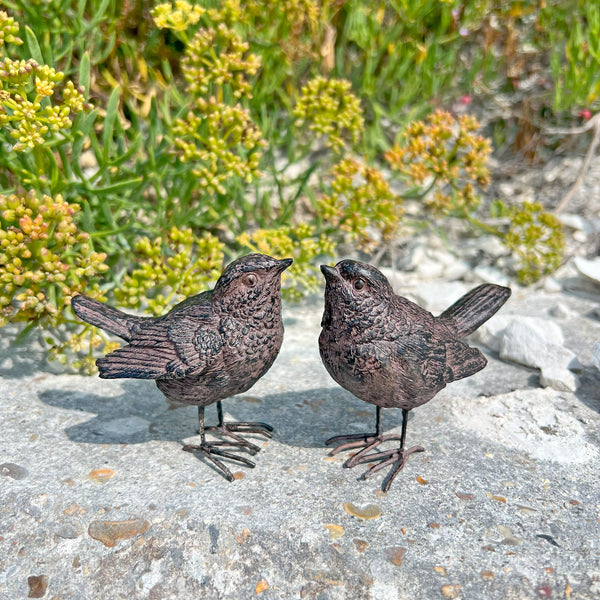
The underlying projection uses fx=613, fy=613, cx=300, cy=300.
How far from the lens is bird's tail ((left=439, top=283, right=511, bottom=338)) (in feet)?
8.96

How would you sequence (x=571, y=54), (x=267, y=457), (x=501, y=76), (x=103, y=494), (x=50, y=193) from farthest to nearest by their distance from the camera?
(x=501, y=76)
(x=571, y=54)
(x=50, y=193)
(x=267, y=457)
(x=103, y=494)

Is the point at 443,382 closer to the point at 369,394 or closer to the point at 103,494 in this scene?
the point at 369,394

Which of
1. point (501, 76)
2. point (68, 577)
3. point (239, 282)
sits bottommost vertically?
point (68, 577)

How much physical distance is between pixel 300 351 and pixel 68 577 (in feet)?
6.04

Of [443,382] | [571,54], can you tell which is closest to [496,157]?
[571,54]

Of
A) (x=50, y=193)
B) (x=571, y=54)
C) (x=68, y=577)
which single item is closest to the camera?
(x=68, y=577)

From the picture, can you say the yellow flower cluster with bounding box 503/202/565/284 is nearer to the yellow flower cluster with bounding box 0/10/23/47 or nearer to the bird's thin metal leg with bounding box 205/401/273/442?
the bird's thin metal leg with bounding box 205/401/273/442

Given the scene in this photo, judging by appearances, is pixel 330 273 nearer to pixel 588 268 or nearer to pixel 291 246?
pixel 291 246

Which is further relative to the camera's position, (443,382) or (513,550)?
(443,382)

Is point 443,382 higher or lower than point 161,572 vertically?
higher

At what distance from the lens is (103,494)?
→ 2342mm

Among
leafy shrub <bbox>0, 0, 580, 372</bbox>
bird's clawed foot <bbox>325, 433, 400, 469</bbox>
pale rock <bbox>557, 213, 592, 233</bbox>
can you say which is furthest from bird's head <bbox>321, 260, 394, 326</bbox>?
pale rock <bbox>557, 213, 592, 233</bbox>

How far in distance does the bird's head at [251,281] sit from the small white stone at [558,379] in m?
1.56

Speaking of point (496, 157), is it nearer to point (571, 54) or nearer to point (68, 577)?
point (571, 54)
